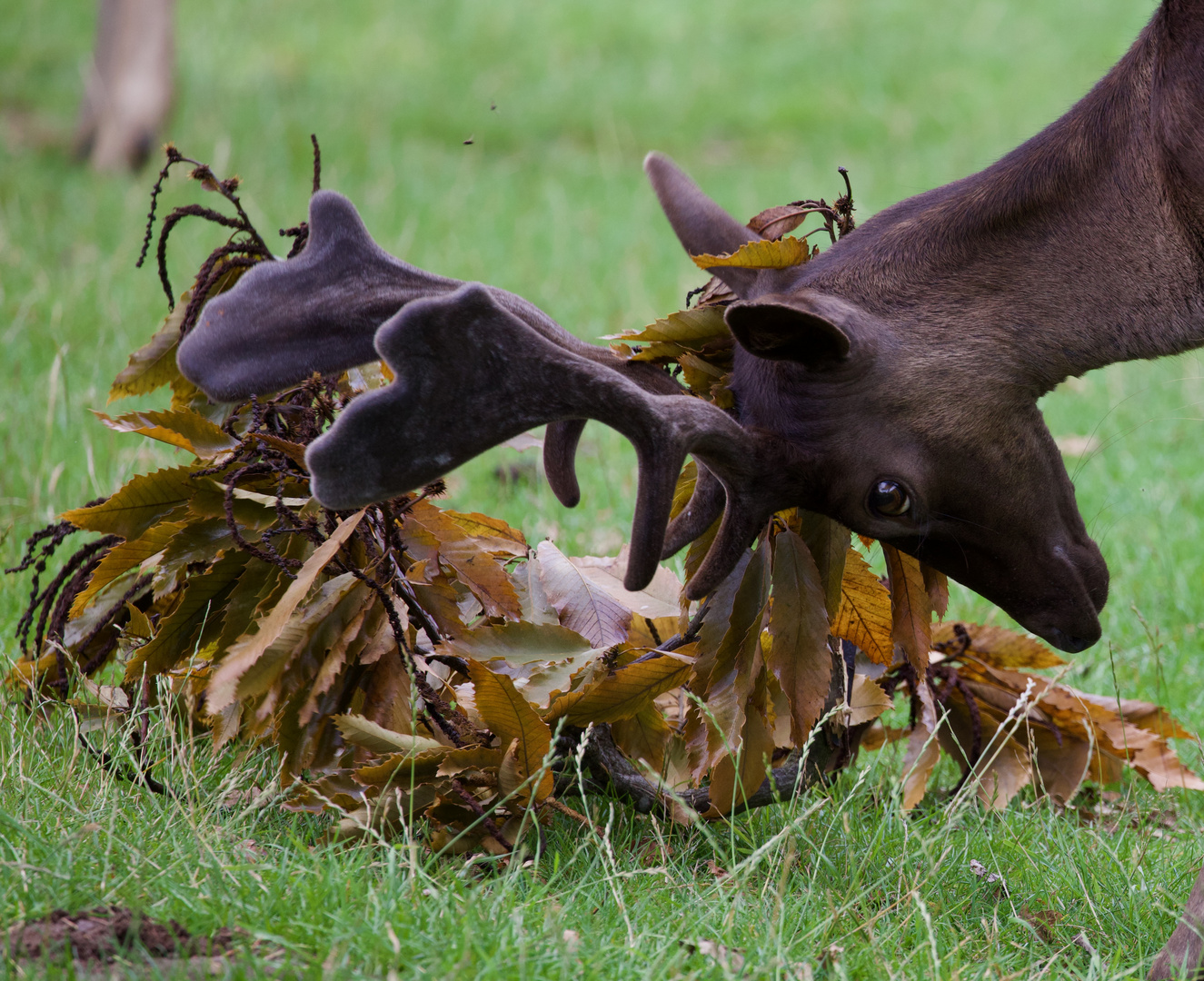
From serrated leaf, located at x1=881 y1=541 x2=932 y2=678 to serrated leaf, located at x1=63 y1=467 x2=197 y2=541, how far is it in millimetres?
1664

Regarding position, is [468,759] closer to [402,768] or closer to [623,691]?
[402,768]

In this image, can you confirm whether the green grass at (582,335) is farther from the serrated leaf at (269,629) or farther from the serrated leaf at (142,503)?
the serrated leaf at (142,503)

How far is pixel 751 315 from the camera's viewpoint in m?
2.48

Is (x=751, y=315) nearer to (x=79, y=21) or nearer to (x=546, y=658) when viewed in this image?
(x=546, y=658)

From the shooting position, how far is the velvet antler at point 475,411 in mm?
2248

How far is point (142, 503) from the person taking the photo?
306 cm

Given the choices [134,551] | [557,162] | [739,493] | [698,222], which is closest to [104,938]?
[134,551]

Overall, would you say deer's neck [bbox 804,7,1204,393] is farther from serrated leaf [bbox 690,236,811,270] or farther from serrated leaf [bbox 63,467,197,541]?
serrated leaf [bbox 63,467,197,541]

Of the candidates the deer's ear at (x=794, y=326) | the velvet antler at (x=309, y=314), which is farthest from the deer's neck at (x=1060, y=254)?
the velvet antler at (x=309, y=314)

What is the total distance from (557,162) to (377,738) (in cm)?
956

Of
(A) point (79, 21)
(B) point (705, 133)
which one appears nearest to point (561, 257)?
(B) point (705, 133)

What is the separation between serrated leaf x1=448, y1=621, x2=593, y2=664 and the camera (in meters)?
2.87

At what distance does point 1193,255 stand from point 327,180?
7.77 meters

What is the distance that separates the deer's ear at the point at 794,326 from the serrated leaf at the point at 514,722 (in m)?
0.86
